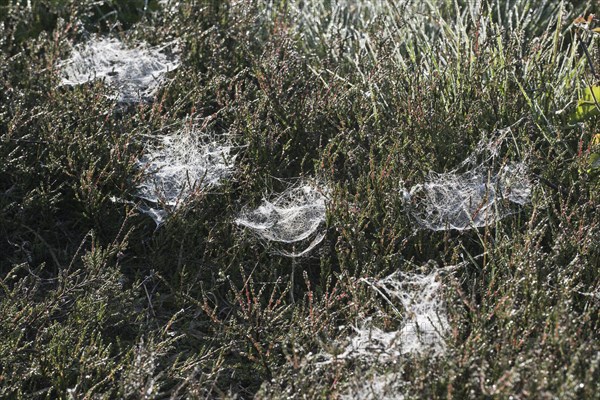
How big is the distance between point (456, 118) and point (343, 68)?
0.73 m

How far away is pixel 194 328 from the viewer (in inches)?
107

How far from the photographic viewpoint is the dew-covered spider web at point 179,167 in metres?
3.02

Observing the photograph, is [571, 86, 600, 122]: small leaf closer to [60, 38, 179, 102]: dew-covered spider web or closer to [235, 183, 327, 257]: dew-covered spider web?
[235, 183, 327, 257]: dew-covered spider web

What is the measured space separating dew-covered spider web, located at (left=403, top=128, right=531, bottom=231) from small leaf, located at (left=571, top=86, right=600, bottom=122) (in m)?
0.30

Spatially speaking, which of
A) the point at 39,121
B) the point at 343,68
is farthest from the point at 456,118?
the point at 39,121

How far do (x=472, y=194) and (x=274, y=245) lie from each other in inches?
28.3

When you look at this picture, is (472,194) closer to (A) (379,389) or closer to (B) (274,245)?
(B) (274,245)

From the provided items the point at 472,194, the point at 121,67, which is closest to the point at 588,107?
the point at 472,194

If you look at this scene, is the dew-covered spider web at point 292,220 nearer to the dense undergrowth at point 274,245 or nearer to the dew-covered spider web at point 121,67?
the dense undergrowth at point 274,245

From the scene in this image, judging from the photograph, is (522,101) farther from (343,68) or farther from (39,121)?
(39,121)

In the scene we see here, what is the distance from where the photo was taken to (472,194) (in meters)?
2.90

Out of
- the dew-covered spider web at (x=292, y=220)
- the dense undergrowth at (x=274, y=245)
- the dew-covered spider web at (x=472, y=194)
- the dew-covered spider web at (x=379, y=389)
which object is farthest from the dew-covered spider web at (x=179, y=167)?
the dew-covered spider web at (x=379, y=389)

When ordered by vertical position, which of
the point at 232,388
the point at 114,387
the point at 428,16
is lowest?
the point at 232,388

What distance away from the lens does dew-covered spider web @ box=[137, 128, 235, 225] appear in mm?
3021
